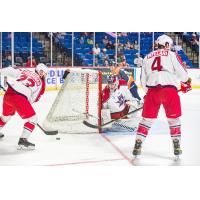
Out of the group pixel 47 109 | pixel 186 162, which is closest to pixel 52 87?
pixel 47 109

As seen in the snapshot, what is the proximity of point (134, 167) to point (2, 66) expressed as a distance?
1088 millimetres

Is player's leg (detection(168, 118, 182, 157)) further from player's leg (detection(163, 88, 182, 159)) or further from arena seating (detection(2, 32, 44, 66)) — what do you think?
arena seating (detection(2, 32, 44, 66))

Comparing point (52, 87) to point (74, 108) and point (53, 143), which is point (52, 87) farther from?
point (74, 108)

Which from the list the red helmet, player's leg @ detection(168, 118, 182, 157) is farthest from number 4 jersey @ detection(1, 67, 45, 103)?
player's leg @ detection(168, 118, 182, 157)

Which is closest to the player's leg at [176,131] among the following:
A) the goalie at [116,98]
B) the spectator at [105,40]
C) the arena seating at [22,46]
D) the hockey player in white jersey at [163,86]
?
the hockey player in white jersey at [163,86]

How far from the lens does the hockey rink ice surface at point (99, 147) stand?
348 centimetres

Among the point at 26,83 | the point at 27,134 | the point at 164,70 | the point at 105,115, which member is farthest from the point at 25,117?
the point at 164,70

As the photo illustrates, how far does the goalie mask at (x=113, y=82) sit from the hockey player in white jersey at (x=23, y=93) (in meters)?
0.55

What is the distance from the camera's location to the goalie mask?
4.17 meters

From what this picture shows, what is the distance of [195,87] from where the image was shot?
4051 mm

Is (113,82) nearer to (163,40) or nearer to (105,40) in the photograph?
(105,40)

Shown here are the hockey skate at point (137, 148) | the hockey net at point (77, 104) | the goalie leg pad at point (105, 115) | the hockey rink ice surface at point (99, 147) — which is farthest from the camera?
the goalie leg pad at point (105, 115)

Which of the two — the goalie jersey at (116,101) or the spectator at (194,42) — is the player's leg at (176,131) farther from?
the goalie jersey at (116,101)

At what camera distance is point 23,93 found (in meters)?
3.78
